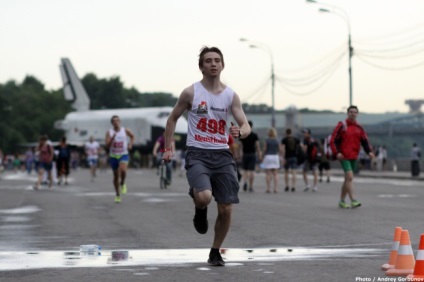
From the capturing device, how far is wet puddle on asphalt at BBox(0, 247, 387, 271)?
8938 millimetres

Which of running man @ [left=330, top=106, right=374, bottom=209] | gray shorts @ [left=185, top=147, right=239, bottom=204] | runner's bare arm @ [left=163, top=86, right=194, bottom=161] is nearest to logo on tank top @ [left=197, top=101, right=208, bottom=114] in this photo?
runner's bare arm @ [left=163, top=86, right=194, bottom=161]

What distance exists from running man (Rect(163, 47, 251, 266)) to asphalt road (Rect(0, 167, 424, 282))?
59 centimetres

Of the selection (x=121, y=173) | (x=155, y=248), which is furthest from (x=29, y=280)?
(x=121, y=173)

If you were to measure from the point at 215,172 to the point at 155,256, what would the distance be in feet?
3.77

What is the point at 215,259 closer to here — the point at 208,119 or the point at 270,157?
the point at 208,119

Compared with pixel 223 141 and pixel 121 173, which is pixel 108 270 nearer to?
pixel 223 141

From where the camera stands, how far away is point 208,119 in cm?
902

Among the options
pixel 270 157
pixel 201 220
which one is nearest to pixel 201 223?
pixel 201 220

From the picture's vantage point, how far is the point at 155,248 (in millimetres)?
10500

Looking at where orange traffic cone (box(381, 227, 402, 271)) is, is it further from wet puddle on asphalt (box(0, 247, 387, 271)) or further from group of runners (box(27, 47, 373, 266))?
group of runners (box(27, 47, 373, 266))

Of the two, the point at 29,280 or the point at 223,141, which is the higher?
the point at 223,141

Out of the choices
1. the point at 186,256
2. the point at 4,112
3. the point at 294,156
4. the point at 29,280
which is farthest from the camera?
the point at 4,112

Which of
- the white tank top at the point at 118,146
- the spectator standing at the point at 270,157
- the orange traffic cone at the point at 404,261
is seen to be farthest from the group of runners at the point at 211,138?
the spectator standing at the point at 270,157

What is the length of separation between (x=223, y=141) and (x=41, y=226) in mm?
5648
